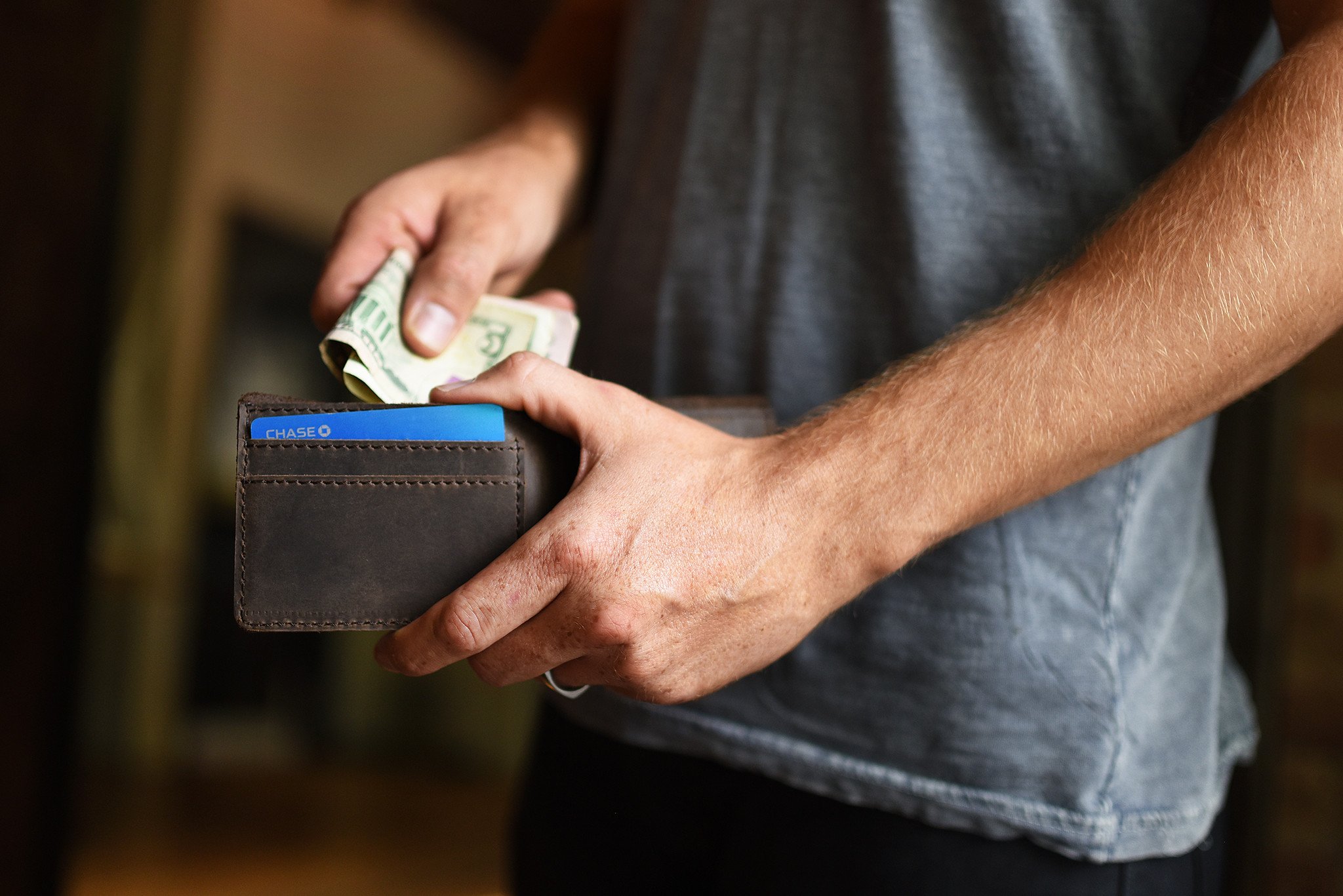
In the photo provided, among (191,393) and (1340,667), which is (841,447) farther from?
(191,393)

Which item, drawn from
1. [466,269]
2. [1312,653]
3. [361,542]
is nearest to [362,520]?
[361,542]

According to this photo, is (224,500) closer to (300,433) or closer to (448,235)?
(448,235)

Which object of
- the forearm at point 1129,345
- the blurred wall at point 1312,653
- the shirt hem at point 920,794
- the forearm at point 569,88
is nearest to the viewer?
the forearm at point 1129,345

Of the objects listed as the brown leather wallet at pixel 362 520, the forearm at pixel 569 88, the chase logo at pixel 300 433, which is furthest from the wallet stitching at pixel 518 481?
the forearm at pixel 569 88

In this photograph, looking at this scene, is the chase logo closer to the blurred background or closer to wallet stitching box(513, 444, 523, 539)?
wallet stitching box(513, 444, 523, 539)

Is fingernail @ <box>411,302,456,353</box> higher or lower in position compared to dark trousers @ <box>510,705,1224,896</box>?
higher

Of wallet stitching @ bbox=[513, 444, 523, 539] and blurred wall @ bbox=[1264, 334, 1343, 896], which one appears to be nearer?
wallet stitching @ bbox=[513, 444, 523, 539]

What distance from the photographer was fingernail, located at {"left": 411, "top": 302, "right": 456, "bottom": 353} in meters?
0.64

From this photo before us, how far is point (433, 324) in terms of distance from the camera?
25.4 inches

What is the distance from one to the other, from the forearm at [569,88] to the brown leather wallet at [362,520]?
1.37ft

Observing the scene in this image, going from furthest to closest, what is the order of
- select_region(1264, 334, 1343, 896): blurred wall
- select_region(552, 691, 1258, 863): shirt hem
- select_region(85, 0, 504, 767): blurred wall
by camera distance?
1. select_region(85, 0, 504, 767): blurred wall
2. select_region(1264, 334, 1343, 896): blurred wall
3. select_region(552, 691, 1258, 863): shirt hem

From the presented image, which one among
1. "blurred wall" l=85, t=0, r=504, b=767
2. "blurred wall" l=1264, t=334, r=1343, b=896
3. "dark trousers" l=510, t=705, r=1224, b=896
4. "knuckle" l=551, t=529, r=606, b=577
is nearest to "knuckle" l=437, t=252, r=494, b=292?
"knuckle" l=551, t=529, r=606, b=577

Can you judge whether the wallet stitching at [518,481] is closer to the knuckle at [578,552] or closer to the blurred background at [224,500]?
the knuckle at [578,552]

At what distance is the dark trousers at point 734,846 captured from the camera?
614mm
